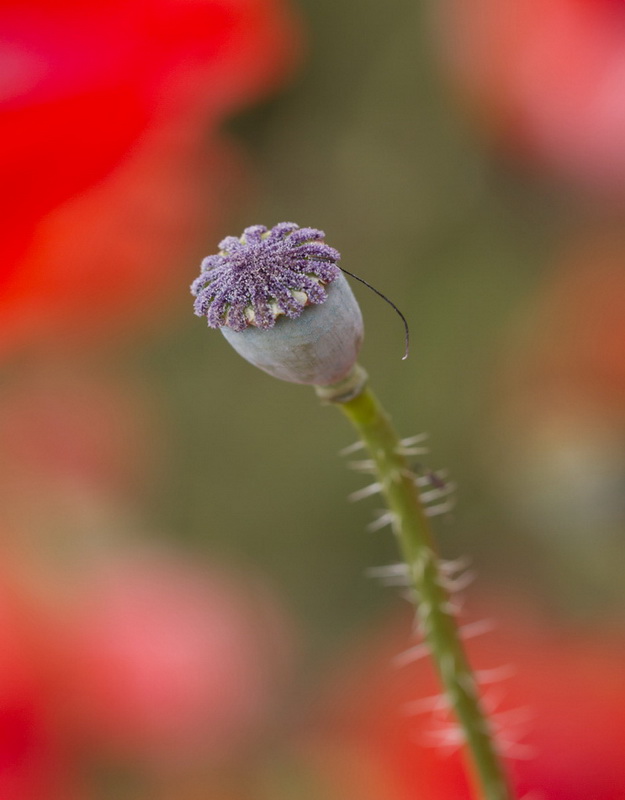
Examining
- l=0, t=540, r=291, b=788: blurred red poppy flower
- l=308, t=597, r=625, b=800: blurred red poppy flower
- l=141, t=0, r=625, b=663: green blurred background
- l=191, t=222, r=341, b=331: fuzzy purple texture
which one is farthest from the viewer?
l=141, t=0, r=625, b=663: green blurred background

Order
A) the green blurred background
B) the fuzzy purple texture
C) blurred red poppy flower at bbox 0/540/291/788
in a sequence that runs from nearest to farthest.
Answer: the fuzzy purple texture < blurred red poppy flower at bbox 0/540/291/788 < the green blurred background

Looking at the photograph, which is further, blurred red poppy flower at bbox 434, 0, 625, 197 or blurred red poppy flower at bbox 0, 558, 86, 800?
blurred red poppy flower at bbox 434, 0, 625, 197

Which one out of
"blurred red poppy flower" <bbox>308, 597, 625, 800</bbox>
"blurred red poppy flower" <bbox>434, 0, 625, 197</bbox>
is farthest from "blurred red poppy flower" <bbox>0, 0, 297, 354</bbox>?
"blurred red poppy flower" <bbox>308, 597, 625, 800</bbox>

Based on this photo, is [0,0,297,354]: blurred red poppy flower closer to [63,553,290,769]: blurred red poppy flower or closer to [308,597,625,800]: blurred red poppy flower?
[63,553,290,769]: blurred red poppy flower

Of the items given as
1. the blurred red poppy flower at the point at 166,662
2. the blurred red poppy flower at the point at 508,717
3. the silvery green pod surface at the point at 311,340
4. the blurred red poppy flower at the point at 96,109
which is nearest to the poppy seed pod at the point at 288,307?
the silvery green pod surface at the point at 311,340

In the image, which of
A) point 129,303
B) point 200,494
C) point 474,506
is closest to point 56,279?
point 129,303

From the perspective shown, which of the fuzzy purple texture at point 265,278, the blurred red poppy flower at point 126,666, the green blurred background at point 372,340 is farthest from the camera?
the green blurred background at point 372,340

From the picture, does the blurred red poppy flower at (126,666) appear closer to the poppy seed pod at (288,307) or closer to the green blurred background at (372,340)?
the green blurred background at (372,340)
